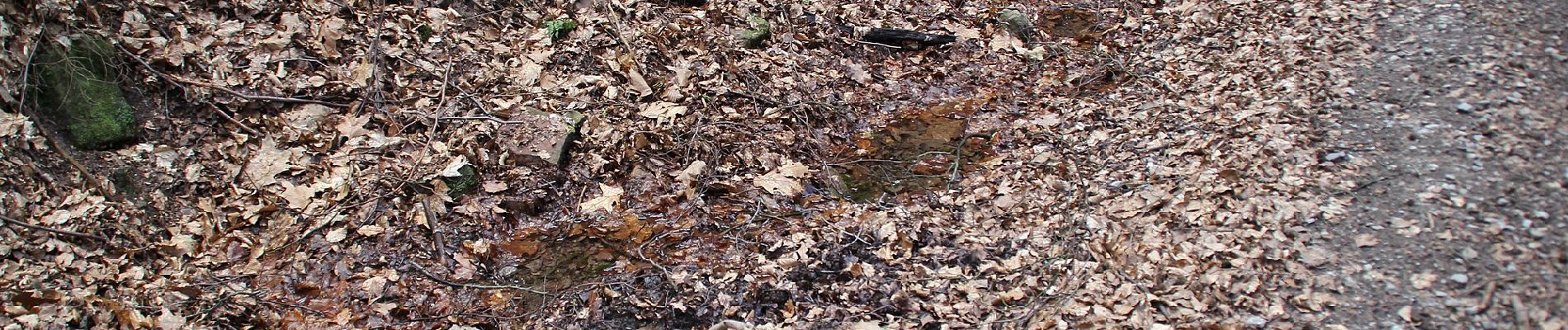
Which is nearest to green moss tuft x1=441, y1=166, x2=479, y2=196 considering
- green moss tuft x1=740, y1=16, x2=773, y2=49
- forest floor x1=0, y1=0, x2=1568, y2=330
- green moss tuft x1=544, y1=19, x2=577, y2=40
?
forest floor x1=0, y1=0, x2=1568, y2=330

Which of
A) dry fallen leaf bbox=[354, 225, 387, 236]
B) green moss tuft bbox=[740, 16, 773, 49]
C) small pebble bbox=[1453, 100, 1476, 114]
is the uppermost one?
small pebble bbox=[1453, 100, 1476, 114]

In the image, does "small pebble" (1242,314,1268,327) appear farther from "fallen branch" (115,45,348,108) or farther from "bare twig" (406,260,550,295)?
"fallen branch" (115,45,348,108)

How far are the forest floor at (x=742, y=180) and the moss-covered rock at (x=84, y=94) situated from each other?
74mm

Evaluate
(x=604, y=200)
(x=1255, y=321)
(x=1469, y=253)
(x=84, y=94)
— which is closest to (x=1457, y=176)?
(x=1469, y=253)

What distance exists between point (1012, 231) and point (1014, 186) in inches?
20.9

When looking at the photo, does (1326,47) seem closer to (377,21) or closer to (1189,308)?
(1189,308)

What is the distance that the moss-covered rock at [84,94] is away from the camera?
14.5 ft

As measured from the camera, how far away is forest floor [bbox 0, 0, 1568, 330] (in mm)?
3994

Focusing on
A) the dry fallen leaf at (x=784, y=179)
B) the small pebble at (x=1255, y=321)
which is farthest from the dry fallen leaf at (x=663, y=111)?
the small pebble at (x=1255, y=321)

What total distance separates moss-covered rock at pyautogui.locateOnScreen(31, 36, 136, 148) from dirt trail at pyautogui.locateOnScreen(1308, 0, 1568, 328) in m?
6.10

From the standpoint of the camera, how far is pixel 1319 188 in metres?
4.46

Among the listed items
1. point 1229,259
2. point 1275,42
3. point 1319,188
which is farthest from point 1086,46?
point 1229,259

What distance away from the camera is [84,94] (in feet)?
14.8

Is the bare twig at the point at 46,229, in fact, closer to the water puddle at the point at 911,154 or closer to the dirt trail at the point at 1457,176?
the water puddle at the point at 911,154
